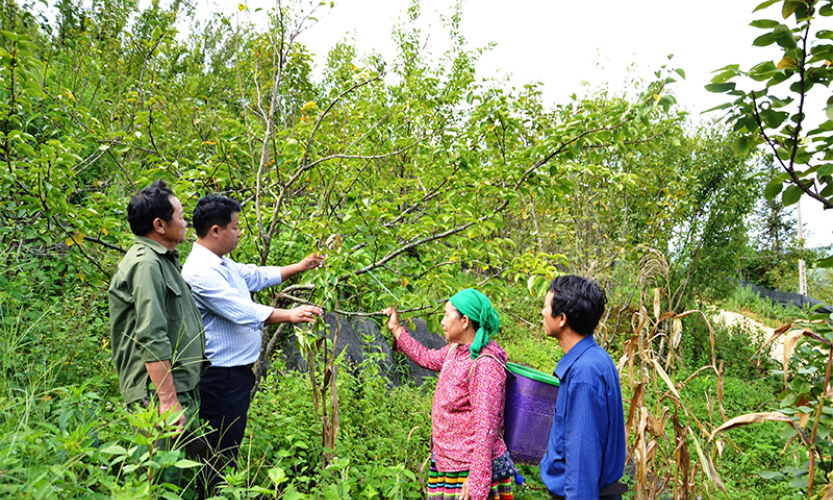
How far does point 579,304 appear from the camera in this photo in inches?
82.5

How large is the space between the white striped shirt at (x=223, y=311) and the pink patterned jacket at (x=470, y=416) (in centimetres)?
106

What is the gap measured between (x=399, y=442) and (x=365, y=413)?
1.57ft

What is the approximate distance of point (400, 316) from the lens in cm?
329

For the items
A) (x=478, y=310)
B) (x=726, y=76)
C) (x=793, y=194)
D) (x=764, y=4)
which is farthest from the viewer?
(x=478, y=310)

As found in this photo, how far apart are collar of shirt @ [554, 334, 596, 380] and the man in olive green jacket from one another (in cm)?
160

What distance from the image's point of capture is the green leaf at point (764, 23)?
1.24m

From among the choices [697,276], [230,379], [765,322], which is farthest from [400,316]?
[765,322]

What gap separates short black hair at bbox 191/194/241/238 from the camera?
270cm

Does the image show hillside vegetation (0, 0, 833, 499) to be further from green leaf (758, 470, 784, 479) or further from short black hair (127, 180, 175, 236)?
short black hair (127, 180, 175, 236)

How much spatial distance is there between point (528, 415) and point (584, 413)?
1.77 feet

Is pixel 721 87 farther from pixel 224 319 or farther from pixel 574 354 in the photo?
pixel 224 319

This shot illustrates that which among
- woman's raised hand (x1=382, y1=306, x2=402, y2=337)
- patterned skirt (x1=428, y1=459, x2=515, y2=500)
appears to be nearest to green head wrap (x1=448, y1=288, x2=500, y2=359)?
woman's raised hand (x1=382, y1=306, x2=402, y2=337)

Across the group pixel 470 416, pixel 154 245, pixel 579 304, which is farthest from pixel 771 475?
pixel 154 245

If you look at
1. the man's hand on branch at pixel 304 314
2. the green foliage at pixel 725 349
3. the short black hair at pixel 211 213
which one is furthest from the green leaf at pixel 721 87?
the green foliage at pixel 725 349
